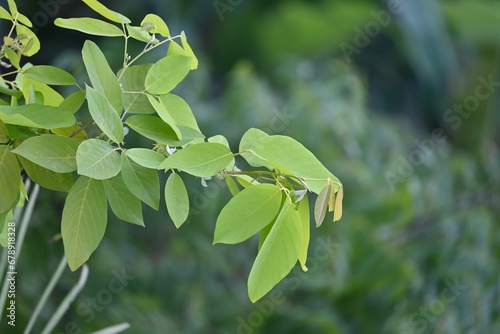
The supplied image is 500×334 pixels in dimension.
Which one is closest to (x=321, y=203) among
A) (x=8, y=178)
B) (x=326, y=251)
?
(x=8, y=178)

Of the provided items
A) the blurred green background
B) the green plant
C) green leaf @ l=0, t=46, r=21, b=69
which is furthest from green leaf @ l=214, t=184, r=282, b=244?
the blurred green background

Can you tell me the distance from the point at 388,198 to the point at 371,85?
4.68 feet

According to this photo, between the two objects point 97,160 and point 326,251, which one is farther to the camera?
point 326,251

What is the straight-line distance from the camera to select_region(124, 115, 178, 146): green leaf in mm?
308

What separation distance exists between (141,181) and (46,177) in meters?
0.04

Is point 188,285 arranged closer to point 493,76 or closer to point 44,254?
point 44,254

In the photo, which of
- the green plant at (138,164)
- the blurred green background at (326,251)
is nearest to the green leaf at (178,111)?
the green plant at (138,164)

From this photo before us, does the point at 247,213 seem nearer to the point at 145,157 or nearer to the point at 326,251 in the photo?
the point at 145,157

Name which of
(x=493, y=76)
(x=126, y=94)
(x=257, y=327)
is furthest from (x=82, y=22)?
(x=493, y=76)

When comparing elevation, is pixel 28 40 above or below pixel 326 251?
above

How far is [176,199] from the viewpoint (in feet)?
1.00

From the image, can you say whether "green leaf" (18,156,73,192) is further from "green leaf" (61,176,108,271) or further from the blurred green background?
the blurred green background

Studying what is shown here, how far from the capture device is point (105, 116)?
29cm

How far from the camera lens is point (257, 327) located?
1136mm
